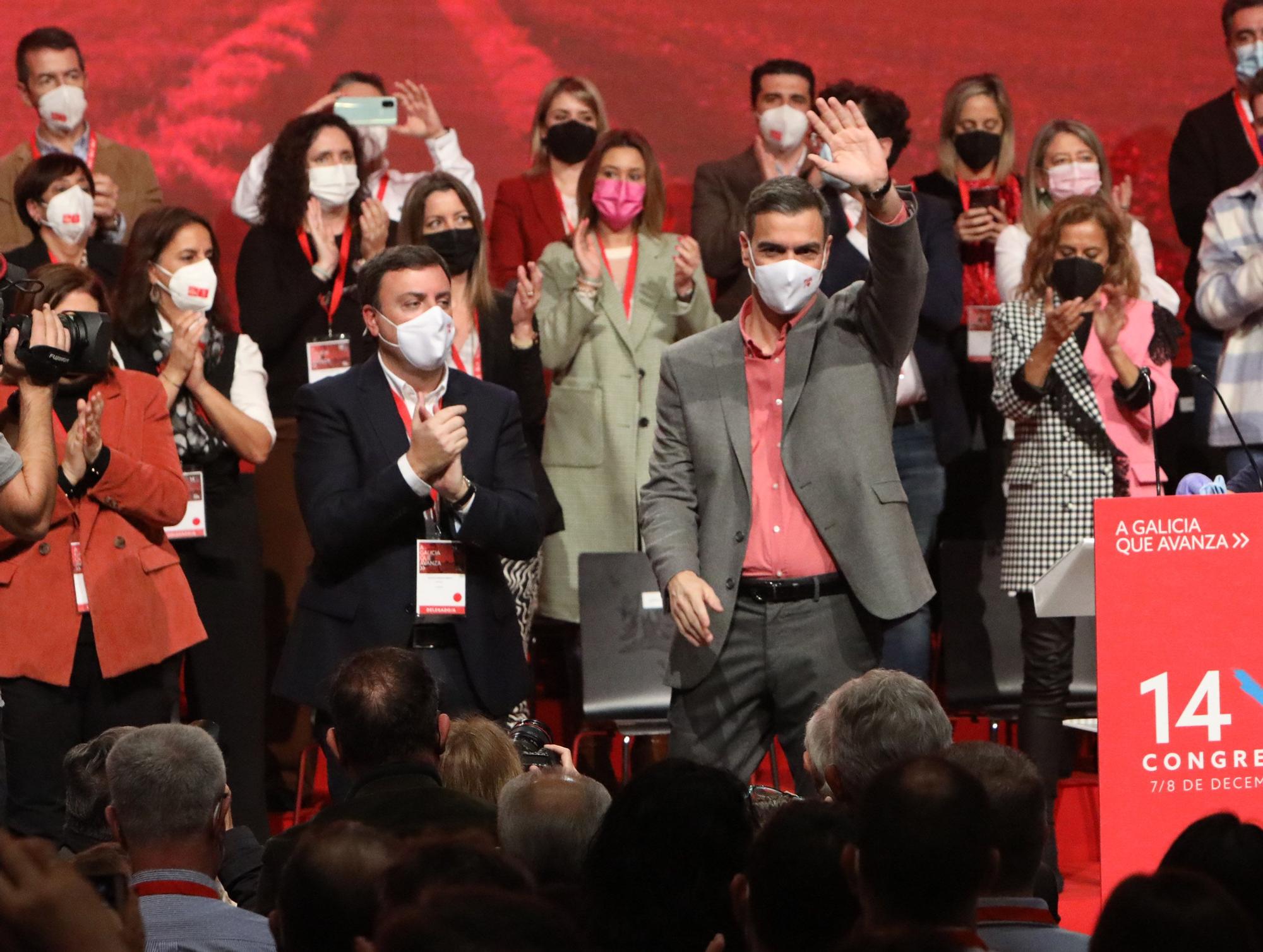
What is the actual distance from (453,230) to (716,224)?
4.00ft

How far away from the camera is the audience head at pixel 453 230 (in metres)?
5.85

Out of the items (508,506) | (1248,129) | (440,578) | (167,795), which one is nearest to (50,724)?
(440,578)

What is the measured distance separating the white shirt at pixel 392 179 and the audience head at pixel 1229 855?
4.41m

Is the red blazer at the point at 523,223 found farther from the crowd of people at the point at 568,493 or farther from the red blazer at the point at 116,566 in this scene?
the red blazer at the point at 116,566

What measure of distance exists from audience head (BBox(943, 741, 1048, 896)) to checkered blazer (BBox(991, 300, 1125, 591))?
280cm

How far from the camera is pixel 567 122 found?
21.9ft

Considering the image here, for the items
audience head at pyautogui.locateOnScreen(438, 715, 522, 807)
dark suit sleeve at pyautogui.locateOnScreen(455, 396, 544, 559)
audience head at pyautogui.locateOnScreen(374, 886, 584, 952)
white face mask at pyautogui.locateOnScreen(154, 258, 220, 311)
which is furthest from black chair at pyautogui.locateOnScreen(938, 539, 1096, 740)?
audience head at pyautogui.locateOnScreen(374, 886, 584, 952)

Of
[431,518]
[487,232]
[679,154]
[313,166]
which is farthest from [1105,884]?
[679,154]

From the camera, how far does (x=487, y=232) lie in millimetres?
7281

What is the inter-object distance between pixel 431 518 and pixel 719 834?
228 cm

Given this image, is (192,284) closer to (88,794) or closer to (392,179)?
(392,179)

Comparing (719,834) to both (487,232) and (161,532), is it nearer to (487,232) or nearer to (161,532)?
(161,532)

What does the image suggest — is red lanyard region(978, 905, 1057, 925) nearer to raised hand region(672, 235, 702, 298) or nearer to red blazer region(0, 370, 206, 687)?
red blazer region(0, 370, 206, 687)

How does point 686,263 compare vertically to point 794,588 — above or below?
above
